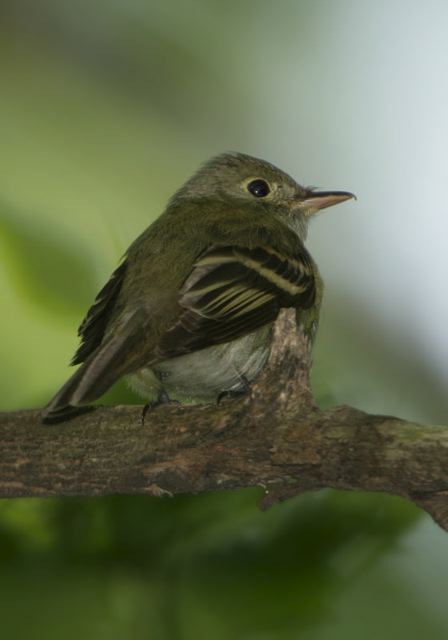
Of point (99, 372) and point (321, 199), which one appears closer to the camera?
point (99, 372)

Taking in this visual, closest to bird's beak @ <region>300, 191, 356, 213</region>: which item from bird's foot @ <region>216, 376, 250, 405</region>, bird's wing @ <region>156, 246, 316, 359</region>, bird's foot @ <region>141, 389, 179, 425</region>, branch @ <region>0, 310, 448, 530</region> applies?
bird's wing @ <region>156, 246, 316, 359</region>

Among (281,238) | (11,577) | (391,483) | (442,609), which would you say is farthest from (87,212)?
(442,609)

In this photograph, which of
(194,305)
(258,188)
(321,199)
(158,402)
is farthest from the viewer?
(258,188)

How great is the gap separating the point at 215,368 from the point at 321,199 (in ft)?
3.44

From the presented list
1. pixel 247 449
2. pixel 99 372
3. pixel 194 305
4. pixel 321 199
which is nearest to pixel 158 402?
pixel 194 305

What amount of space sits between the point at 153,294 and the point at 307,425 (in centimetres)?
82

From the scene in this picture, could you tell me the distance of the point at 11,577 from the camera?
3.07 metres

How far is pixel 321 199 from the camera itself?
13.9ft

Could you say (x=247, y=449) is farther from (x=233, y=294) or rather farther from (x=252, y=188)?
(x=252, y=188)

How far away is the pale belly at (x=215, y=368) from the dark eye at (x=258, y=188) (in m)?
1.15

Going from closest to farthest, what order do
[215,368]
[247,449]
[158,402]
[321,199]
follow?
[247,449] → [158,402] → [215,368] → [321,199]

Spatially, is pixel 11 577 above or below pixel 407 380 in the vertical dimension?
below

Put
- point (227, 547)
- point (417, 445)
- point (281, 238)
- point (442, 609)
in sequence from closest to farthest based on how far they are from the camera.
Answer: point (417, 445)
point (442, 609)
point (227, 547)
point (281, 238)

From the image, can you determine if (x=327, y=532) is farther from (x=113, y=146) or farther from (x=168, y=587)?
(x=113, y=146)
